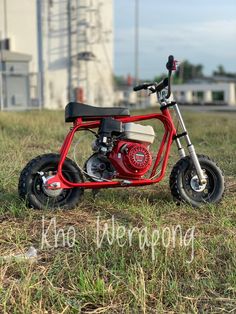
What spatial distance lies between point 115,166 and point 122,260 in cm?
161

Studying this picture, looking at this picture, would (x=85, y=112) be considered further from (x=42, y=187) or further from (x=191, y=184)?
(x=191, y=184)

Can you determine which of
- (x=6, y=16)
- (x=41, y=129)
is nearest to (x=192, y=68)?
(x=6, y=16)

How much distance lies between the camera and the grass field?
300 centimetres

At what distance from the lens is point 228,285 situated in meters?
3.17

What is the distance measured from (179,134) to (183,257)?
1.89m

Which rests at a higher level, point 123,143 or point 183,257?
point 123,143

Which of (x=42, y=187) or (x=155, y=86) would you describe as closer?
(x=42, y=187)

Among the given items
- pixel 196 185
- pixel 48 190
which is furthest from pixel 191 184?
pixel 48 190

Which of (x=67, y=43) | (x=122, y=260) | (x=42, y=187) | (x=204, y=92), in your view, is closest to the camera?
(x=122, y=260)

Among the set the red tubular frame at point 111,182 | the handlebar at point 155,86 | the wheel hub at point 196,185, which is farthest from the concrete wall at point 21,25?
the wheel hub at point 196,185

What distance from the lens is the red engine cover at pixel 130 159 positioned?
483 cm

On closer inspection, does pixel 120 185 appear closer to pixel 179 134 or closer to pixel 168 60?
pixel 179 134

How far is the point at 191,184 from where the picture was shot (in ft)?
16.7

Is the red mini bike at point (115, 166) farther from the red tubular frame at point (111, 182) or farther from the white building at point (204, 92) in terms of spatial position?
the white building at point (204, 92)
